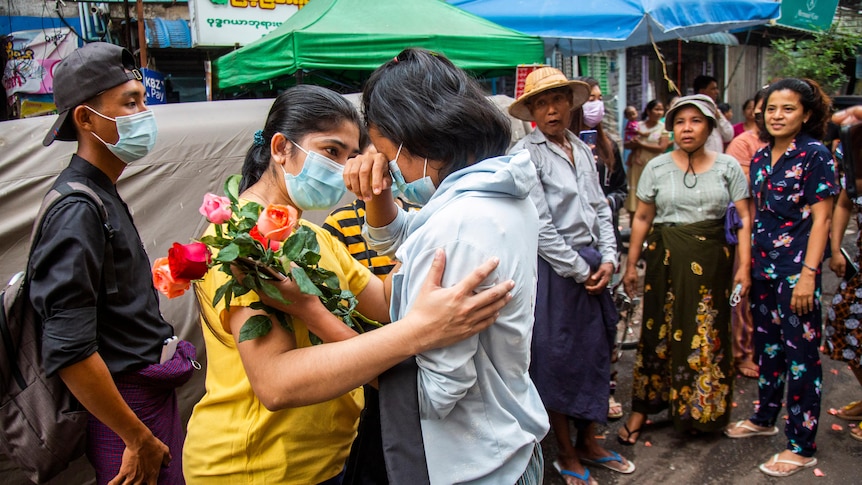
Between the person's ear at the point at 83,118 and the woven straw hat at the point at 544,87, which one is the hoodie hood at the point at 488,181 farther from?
the woven straw hat at the point at 544,87

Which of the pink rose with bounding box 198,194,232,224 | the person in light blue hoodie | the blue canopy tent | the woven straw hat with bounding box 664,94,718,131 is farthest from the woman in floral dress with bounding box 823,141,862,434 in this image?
the pink rose with bounding box 198,194,232,224

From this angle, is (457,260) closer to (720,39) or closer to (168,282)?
(168,282)

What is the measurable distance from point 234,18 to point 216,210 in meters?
7.30

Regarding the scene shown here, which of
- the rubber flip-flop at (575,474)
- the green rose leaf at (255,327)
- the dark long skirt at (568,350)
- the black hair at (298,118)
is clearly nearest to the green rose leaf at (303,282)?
the green rose leaf at (255,327)

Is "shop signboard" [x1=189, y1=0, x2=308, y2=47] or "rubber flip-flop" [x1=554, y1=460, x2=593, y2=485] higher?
"shop signboard" [x1=189, y1=0, x2=308, y2=47]

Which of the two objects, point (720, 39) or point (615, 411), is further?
point (720, 39)

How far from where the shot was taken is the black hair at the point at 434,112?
1.35m

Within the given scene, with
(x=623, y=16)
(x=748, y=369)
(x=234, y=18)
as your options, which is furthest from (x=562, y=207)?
(x=234, y=18)

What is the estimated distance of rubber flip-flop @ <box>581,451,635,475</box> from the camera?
3398 mm

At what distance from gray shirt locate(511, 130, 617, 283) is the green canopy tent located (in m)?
2.30

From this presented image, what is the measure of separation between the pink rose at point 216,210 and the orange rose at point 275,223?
0.22 ft

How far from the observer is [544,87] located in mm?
3254

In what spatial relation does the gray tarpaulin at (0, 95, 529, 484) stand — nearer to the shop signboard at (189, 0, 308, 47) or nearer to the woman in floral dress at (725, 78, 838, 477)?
the woman in floral dress at (725, 78, 838, 477)

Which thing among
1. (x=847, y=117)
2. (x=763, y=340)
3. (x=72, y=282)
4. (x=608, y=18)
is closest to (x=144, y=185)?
(x=72, y=282)
